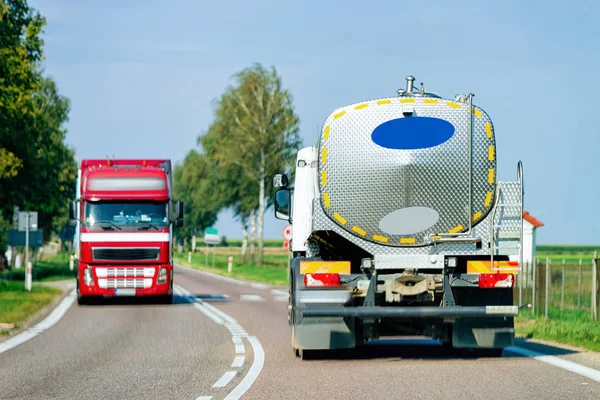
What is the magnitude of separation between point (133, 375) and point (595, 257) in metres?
12.6

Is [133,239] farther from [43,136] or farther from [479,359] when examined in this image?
[43,136]

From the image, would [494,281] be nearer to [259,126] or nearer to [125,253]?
[125,253]

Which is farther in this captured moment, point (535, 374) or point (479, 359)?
point (479, 359)

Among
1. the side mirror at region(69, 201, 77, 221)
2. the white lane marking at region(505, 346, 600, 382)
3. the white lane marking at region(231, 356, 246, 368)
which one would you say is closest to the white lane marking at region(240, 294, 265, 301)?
the side mirror at region(69, 201, 77, 221)

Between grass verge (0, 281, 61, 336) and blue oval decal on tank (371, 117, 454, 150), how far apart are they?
8145mm

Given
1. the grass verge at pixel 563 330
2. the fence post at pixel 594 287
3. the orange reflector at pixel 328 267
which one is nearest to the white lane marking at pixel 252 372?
the orange reflector at pixel 328 267

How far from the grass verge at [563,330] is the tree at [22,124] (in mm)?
25782

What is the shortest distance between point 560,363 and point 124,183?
15.8 m

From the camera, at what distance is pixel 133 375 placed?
11547 mm

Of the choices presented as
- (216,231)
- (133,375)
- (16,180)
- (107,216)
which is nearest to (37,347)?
(133,375)

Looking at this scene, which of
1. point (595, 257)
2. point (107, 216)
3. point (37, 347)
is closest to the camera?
point (37, 347)

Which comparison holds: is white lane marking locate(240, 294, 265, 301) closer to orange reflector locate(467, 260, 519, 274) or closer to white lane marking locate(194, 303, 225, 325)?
white lane marking locate(194, 303, 225, 325)

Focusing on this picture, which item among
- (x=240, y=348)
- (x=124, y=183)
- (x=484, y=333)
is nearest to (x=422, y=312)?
(x=484, y=333)

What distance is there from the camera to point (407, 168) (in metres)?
12.5
